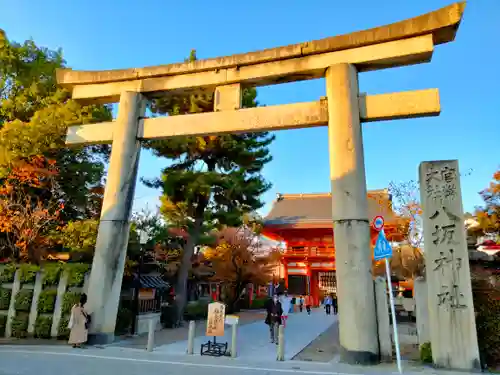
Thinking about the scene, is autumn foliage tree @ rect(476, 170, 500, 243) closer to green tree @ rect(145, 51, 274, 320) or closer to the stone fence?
green tree @ rect(145, 51, 274, 320)

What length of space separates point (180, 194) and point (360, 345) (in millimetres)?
9682

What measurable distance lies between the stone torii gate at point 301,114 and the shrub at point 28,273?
3141 mm

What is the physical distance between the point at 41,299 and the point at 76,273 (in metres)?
1.39

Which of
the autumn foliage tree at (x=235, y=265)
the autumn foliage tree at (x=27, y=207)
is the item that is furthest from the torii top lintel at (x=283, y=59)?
the autumn foliage tree at (x=235, y=265)

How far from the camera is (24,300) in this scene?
36.0 ft

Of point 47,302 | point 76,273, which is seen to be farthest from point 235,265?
point 47,302

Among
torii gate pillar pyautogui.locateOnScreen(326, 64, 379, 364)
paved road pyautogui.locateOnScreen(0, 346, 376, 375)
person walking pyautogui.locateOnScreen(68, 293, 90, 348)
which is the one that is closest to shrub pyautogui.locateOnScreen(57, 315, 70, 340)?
person walking pyautogui.locateOnScreen(68, 293, 90, 348)

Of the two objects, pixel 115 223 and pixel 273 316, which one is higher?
pixel 115 223

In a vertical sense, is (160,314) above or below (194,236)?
below

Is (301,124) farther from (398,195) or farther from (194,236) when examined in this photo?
(398,195)

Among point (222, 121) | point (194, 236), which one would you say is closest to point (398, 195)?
point (194, 236)

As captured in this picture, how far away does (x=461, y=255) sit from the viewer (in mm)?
7168

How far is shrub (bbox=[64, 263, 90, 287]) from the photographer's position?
10.7 metres

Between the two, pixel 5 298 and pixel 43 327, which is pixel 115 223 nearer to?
pixel 43 327
